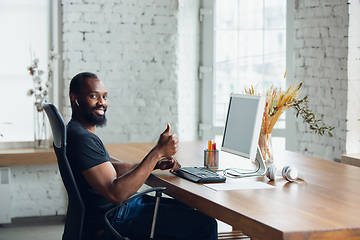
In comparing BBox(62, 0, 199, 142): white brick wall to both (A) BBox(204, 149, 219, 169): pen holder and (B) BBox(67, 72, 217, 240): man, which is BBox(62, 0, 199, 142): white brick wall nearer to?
(A) BBox(204, 149, 219, 169): pen holder

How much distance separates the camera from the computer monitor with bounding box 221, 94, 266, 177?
2043 mm

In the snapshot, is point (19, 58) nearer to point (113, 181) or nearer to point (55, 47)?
point (55, 47)

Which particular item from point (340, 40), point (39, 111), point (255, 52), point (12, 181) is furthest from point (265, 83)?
point (12, 181)

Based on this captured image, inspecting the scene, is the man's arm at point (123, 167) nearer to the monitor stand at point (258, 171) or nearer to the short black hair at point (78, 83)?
the short black hair at point (78, 83)

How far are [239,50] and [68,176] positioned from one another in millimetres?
2914

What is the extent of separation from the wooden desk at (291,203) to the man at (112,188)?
0.15 m

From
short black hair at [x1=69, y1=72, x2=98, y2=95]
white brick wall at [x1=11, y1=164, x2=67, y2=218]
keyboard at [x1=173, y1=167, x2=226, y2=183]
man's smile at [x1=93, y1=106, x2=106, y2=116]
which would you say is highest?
short black hair at [x1=69, y1=72, x2=98, y2=95]

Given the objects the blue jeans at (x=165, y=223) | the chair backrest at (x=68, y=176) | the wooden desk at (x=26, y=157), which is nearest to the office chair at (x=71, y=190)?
the chair backrest at (x=68, y=176)

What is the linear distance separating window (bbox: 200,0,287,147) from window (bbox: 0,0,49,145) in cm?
161

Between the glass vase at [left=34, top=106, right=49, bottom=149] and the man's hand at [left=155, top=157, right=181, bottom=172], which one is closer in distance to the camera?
the man's hand at [left=155, top=157, right=181, bottom=172]

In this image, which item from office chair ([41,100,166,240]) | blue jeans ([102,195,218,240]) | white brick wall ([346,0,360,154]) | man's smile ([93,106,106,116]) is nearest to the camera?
office chair ([41,100,166,240])

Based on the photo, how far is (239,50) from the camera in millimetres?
4359

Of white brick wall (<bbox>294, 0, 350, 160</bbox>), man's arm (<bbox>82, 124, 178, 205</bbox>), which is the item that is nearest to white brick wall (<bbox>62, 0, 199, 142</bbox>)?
white brick wall (<bbox>294, 0, 350, 160</bbox>)

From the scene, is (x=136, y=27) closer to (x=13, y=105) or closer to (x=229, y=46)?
(x=229, y=46)
